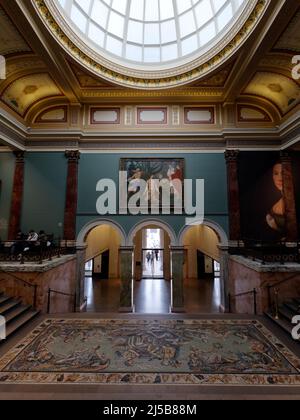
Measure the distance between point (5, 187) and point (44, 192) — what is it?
6.39ft

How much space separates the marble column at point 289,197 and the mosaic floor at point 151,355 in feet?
18.9

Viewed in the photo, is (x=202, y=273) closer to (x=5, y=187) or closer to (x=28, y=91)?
(x=5, y=187)

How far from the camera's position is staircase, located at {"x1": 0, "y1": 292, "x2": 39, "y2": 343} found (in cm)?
571

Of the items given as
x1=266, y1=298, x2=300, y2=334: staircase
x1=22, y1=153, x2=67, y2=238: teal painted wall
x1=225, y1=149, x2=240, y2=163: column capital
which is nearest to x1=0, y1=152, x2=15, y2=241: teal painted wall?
x1=22, y1=153, x2=67, y2=238: teal painted wall

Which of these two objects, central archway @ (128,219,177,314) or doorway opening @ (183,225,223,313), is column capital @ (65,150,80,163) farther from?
doorway opening @ (183,225,223,313)

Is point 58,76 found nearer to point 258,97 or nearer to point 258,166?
point 258,97

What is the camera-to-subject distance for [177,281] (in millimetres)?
10492

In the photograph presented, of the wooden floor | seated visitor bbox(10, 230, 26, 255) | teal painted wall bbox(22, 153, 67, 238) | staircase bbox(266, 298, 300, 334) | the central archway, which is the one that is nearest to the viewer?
staircase bbox(266, 298, 300, 334)

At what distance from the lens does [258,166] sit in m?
10.9

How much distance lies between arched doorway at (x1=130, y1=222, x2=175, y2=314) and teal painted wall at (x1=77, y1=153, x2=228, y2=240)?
2.56ft

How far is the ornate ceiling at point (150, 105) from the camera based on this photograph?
340 inches

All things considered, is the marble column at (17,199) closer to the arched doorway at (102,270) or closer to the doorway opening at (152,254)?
the arched doorway at (102,270)

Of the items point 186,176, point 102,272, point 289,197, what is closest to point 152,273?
point 102,272

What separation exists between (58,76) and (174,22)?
6112 mm
